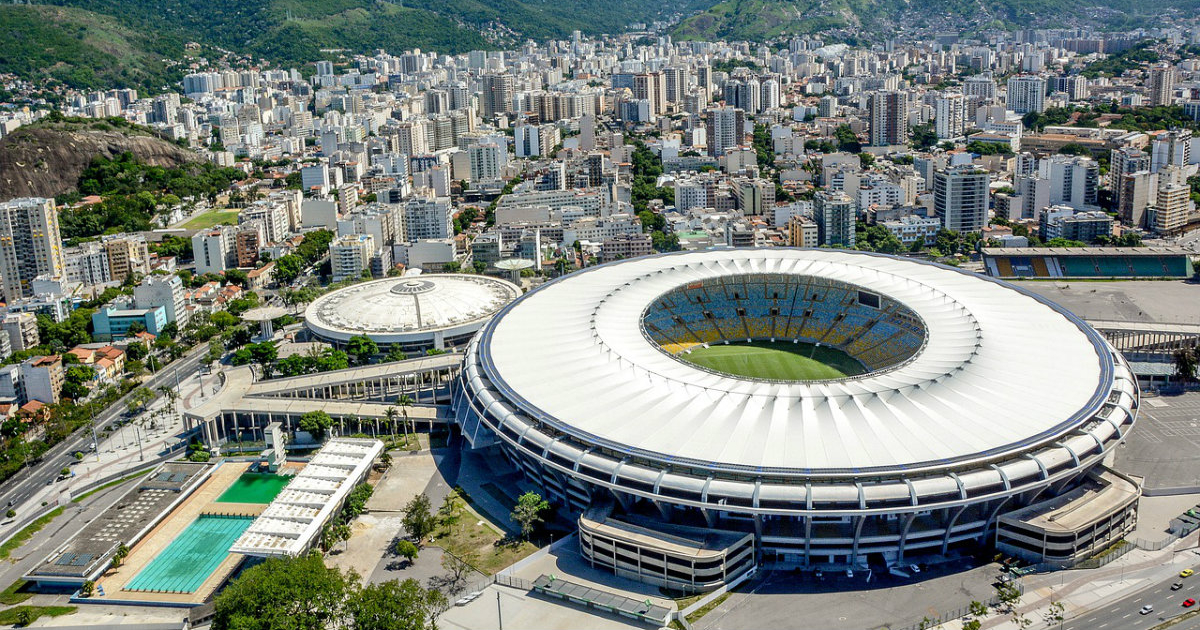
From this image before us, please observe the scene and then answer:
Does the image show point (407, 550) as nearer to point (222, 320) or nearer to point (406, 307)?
point (406, 307)

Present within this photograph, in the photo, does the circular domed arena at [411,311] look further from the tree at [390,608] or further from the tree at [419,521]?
the tree at [390,608]

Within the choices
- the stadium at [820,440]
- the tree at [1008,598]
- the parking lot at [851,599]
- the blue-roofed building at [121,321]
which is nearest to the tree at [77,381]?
the blue-roofed building at [121,321]

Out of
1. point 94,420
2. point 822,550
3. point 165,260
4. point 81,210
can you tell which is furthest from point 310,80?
point 822,550

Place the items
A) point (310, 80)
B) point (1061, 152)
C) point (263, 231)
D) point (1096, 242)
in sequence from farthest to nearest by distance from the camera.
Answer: point (310, 80), point (1061, 152), point (263, 231), point (1096, 242)

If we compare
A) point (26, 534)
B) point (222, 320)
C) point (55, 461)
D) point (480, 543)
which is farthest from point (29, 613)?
point (222, 320)

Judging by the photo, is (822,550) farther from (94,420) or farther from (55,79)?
(55,79)

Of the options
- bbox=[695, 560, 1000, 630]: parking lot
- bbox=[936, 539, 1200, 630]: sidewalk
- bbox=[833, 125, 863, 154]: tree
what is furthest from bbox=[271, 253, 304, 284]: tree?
bbox=[833, 125, 863, 154]: tree

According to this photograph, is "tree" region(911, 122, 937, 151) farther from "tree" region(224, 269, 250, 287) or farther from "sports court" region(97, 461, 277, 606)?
"sports court" region(97, 461, 277, 606)
